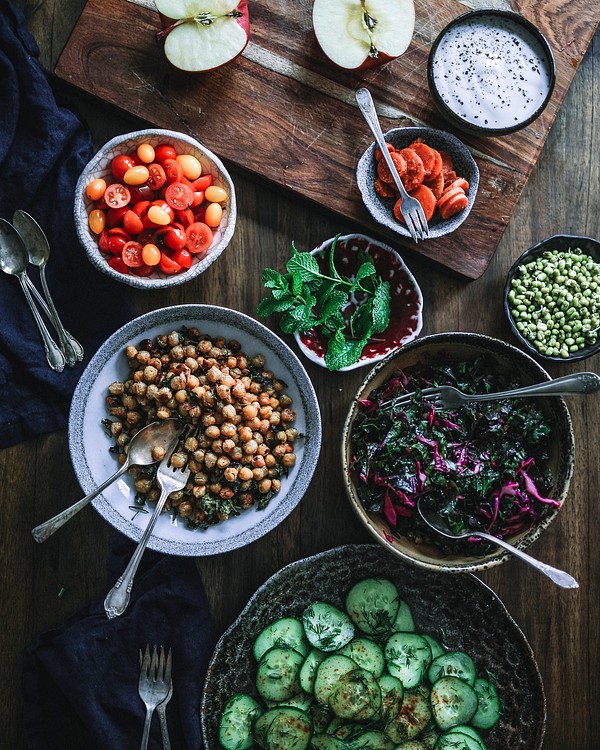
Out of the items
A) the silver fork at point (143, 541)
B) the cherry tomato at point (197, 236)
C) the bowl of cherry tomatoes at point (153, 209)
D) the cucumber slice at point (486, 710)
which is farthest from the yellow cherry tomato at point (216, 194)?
the cucumber slice at point (486, 710)

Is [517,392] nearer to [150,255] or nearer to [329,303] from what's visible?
A: [329,303]

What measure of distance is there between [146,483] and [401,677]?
1243mm

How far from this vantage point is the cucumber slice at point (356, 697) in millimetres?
2654

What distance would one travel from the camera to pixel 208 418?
275 cm

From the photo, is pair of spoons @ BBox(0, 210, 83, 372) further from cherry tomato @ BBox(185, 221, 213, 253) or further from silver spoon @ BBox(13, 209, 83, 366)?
cherry tomato @ BBox(185, 221, 213, 253)

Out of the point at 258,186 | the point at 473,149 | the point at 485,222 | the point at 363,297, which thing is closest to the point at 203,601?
the point at 363,297

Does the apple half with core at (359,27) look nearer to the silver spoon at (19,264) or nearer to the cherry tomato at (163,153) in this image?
the cherry tomato at (163,153)

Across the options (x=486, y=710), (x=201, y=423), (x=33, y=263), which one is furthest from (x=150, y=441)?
(x=486, y=710)

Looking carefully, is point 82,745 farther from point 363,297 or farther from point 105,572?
point 363,297

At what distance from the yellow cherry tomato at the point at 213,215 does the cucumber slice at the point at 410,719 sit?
6.49ft

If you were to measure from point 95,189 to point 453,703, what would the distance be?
2.40m

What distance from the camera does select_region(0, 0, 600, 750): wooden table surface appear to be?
9.72 feet

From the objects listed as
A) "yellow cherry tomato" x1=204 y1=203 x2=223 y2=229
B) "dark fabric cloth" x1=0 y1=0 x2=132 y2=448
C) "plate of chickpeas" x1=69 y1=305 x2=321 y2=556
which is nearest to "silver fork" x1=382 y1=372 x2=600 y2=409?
"plate of chickpeas" x1=69 y1=305 x2=321 y2=556

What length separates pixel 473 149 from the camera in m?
2.98
